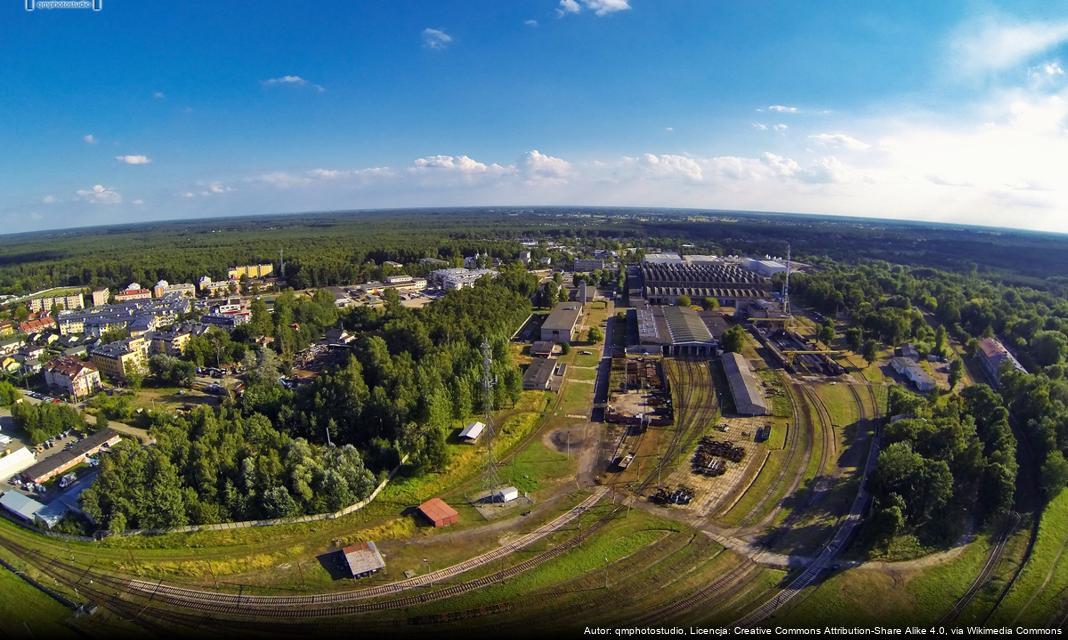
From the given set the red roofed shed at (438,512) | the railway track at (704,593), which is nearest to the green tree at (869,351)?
the railway track at (704,593)

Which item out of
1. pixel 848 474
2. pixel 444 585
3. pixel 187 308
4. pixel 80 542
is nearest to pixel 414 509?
pixel 444 585

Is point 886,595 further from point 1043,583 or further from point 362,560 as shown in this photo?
point 362,560

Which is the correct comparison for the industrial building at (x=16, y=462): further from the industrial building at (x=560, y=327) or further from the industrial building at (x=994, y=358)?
the industrial building at (x=994, y=358)

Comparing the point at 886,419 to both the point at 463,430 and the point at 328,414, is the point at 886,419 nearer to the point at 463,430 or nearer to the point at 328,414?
the point at 463,430

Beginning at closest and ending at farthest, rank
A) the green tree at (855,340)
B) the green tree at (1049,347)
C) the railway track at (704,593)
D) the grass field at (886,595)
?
the grass field at (886,595), the railway track at (704,593), the green tree at (1049,347), the green tree at (855,340)

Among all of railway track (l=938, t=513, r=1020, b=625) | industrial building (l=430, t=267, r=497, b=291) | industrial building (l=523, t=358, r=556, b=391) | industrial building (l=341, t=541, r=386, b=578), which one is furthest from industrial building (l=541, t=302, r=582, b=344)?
railway track (l=938, t=513, r=1020, b=625)
